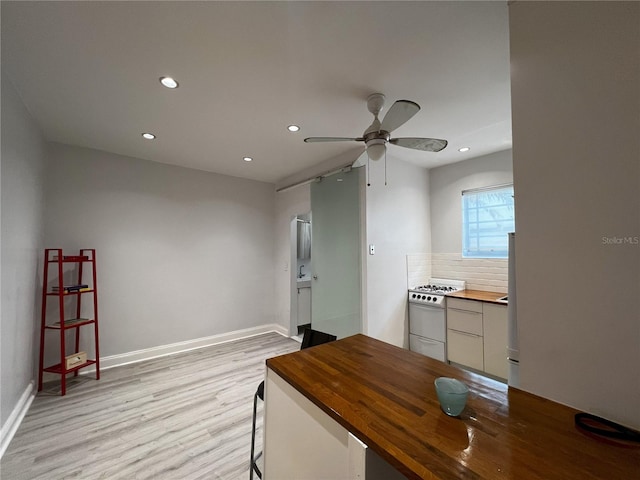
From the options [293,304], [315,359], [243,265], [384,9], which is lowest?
[293,304]

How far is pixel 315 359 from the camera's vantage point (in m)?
1.25

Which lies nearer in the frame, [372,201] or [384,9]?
[384,9]

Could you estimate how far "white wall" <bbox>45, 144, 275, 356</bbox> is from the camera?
2.95m

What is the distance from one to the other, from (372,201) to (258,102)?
163 centimetres

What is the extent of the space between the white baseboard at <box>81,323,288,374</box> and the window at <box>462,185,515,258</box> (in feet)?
10.4

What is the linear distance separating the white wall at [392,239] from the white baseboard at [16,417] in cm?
306

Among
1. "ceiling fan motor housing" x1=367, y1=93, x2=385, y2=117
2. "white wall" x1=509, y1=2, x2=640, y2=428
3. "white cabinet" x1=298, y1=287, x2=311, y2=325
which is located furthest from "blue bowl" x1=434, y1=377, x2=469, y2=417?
"white cabinet" x1=298, y1=287, x2=311, y2=325

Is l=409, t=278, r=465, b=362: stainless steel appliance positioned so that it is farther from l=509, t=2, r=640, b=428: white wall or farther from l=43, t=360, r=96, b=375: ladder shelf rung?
l=43, t=360, r=96, b=375: ladder shelf rung

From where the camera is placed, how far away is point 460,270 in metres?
3.47

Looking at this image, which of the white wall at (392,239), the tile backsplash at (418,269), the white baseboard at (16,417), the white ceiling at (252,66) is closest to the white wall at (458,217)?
the tile backsplash at (418,269)

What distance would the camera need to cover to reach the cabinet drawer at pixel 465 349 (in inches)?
109

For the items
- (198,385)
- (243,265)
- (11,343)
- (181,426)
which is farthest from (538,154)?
(243,265)

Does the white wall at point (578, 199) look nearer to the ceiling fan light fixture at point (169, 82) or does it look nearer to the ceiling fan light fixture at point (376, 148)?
the ceiling fan light fixture at point (376, 148)

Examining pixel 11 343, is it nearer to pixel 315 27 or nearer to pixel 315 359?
pixel 315 359
